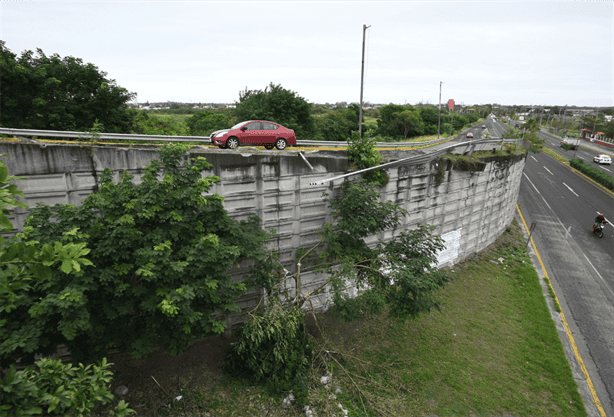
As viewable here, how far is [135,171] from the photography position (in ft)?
32.2

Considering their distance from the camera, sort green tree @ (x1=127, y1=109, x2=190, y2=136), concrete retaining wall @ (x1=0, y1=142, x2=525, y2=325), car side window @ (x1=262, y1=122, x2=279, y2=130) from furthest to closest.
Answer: green tree @ (x1=127, y1=109, x2=190, y2=136) < car side window @ (x1=262, y1=122, x2=279, y2=130) < concrete retaining wall @ (x1=0, y1=142, x2=525, y2=325)

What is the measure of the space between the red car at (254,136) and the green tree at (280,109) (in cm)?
1869

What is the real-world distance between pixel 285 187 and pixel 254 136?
141 inches

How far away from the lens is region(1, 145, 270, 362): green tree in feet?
21.4

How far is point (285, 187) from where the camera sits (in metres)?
12.0

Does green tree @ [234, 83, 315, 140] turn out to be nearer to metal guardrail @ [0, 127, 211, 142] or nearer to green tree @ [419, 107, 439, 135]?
metal guardrail @ [0, 127, 211, 142]

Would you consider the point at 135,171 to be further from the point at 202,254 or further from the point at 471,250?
the point at 471,250

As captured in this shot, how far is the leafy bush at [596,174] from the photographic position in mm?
37719

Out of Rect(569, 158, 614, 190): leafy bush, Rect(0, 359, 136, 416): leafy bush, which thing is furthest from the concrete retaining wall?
Rect(569, 158, 614, 190): leafy bush

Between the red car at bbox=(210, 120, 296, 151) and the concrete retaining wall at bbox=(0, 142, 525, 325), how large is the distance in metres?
2.30

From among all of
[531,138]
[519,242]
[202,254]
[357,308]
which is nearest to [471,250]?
[519,242]

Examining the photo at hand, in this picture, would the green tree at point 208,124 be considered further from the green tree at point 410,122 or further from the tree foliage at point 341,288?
the green tree at point 410,122

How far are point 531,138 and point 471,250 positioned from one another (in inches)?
1026

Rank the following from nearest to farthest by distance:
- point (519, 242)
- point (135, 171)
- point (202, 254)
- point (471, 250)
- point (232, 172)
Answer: point (202, 254), point (135, 171), point (232, 172), point (471, 250), point (519, 242)
